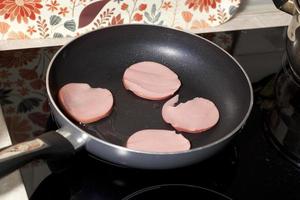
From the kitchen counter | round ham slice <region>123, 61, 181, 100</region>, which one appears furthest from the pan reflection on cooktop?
the kitchen counter

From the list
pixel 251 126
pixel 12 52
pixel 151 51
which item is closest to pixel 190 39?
pixel 151 51

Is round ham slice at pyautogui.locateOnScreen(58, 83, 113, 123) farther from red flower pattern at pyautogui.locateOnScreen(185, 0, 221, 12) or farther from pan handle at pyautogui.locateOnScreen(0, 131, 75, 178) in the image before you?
→ red flower pattern at pyautogui.locateOnScreen(185, 0, 221, 12)

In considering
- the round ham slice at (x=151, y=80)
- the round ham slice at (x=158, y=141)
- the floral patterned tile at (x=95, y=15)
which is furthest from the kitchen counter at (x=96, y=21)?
the round ham slice at (x=158, y=141)

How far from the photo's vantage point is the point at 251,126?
0.78 m

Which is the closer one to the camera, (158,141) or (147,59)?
(158,141)

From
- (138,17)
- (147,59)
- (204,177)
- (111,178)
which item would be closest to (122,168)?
(111,178)

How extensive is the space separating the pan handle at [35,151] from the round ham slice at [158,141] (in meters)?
0.11

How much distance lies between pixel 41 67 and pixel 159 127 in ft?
0.81

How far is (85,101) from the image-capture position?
2.36 ft

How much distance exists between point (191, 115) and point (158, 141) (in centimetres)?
9

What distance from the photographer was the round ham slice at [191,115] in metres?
0.71

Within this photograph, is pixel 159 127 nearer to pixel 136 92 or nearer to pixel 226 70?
pixel 136 92

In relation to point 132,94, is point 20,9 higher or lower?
higher

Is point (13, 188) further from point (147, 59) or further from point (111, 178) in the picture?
point (147, 59)
